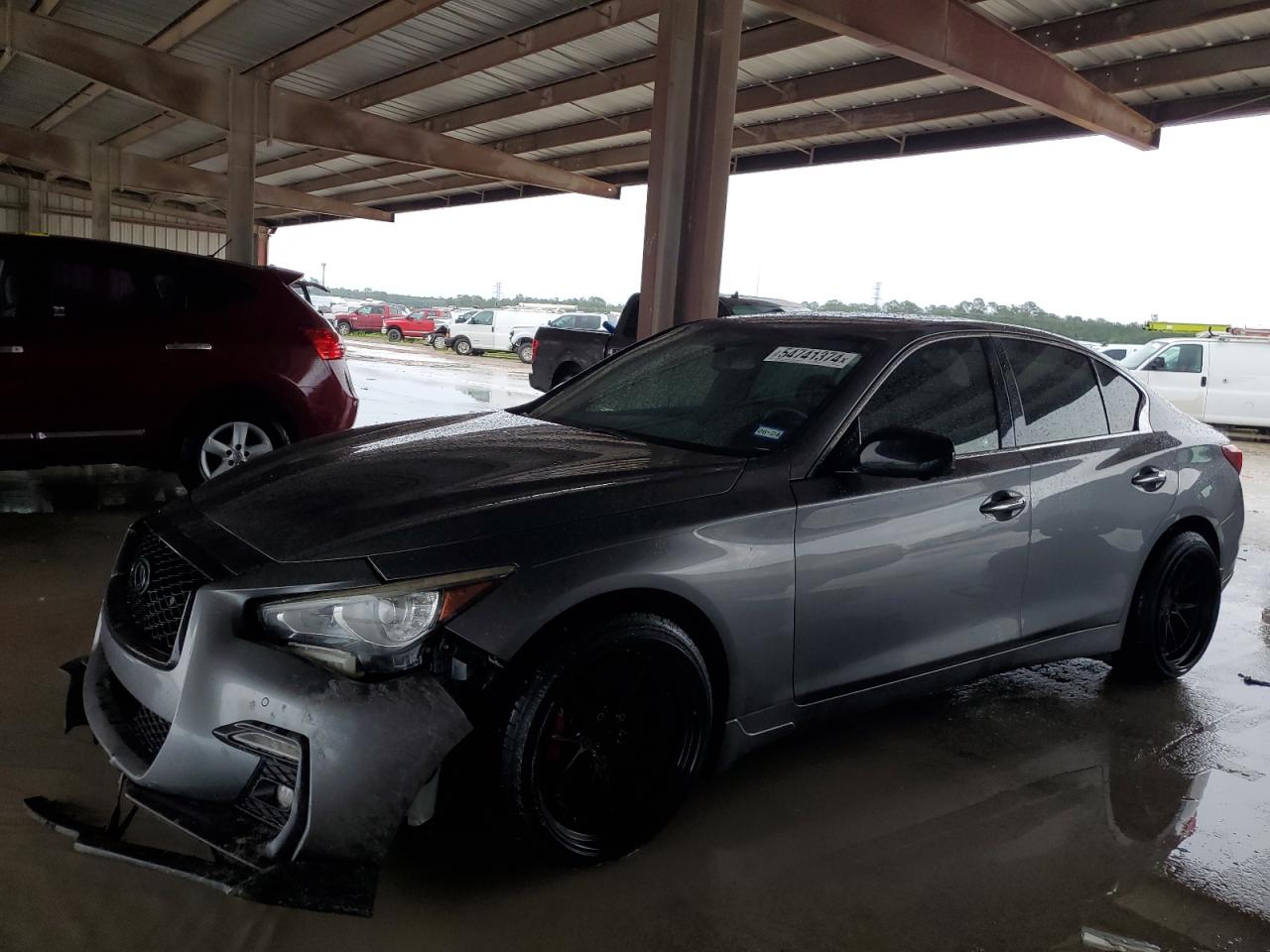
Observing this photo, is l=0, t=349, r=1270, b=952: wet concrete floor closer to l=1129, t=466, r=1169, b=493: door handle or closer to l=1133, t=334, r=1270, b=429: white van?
l=1129, t=466, r=1169, b=493: door handle

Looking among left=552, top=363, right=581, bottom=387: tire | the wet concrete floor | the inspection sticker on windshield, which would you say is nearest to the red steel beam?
left=552, top=363, right=581, bottom=387: tire

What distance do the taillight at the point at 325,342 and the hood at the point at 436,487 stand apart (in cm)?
334

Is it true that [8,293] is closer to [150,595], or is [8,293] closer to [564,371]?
[150,595]

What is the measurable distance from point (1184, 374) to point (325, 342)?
15281 millimetres

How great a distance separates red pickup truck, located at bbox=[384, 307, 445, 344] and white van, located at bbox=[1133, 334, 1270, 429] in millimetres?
28041

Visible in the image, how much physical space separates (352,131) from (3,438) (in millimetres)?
12684

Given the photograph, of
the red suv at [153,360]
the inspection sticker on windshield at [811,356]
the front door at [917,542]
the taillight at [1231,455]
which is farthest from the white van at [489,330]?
the front door at [917,542]

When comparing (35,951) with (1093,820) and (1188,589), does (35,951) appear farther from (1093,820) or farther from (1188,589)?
(1188,589)

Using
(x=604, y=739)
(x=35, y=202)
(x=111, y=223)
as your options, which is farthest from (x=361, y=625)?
(x=111, y=223)

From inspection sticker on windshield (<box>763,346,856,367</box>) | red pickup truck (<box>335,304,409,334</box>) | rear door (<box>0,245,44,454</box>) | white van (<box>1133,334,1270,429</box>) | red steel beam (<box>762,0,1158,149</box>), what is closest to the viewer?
inspection sticker on windshield (<box>763,346,856,367</box>)

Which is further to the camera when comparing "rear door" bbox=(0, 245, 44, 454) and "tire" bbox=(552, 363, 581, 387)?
"tire" bbox=(552, 363, 581, 387)

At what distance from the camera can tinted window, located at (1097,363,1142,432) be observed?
155 inches

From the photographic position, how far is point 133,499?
6.84 metres

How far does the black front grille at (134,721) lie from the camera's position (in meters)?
2.29
